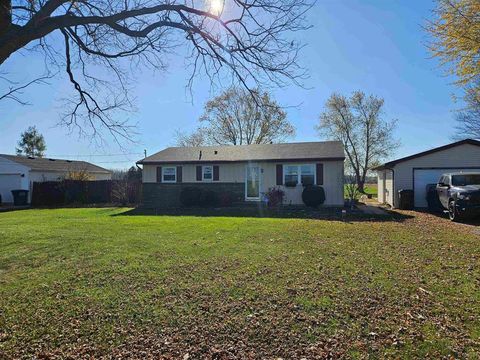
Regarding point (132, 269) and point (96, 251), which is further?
point (96, 251)

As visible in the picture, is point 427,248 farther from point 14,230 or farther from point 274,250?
point 14,230

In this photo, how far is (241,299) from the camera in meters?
4.88

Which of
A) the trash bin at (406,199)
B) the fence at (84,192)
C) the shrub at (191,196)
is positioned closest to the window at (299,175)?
the trash bin at (406,199)

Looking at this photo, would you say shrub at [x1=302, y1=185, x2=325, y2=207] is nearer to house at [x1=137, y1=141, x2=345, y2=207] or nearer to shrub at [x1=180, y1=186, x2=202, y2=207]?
house at [x1=137, y1=141, x2=345, y2=207]

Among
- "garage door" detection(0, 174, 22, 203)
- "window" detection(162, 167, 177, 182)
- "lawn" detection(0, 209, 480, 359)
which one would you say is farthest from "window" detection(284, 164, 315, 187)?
"garage door" detection(0, 174, 22, 203)

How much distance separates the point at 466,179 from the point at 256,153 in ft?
36.2

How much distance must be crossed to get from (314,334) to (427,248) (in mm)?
5635

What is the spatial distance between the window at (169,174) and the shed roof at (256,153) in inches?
22.7

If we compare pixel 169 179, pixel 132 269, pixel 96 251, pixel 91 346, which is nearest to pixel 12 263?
pixel 96 251

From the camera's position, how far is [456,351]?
3.40 metres

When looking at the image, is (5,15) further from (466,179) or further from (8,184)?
(8,184)

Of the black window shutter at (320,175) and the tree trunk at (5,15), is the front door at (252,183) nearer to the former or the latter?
the black window shutter at (320,175)

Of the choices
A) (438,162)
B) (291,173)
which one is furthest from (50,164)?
(438,162)

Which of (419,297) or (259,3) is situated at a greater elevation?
(259,3)
